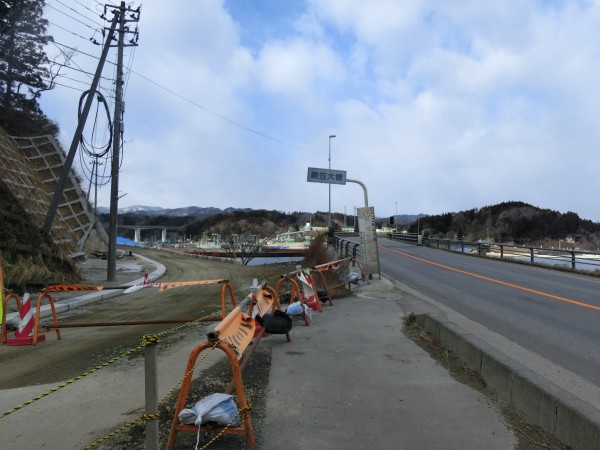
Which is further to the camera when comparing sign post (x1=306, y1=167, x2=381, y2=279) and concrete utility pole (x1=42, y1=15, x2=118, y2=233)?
concrete utility pole (x1=42, y1=15, x2=118, y2=233)

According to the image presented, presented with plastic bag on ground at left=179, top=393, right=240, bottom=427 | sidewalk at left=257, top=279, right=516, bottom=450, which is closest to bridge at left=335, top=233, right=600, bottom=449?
sidewalk at left=257, top=279, right=516, bottom=450

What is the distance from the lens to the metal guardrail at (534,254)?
59.0 feet

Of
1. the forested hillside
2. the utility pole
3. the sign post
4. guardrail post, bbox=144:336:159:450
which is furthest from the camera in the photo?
the forested hillside

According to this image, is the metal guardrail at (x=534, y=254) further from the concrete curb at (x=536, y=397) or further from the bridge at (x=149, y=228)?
the bridge at (x=149, y=228)

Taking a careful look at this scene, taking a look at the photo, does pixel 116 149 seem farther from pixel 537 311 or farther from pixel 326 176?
pixel 537 311

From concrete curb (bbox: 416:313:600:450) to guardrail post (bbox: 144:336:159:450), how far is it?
9.94 ft

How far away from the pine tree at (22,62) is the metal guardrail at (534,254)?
3313 cm

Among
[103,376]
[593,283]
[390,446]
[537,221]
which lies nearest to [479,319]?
[390,446]

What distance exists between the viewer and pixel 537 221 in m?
77.6

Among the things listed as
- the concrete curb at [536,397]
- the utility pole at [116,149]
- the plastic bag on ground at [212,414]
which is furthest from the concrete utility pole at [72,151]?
the concrete curb at [536,397]

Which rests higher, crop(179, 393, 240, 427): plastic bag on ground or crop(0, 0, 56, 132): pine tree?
crop(0, 0, 56, 132): pine tree

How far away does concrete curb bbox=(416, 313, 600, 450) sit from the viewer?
310 cm

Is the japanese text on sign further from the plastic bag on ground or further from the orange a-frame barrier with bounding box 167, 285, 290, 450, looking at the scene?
the plastic bag on ground

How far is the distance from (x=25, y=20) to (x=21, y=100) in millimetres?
6200
